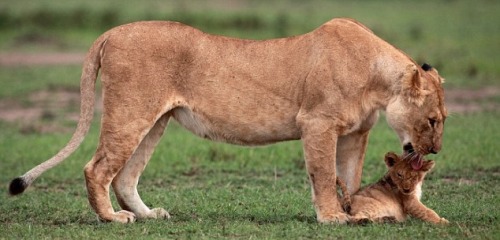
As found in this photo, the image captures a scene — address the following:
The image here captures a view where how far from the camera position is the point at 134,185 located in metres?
7.44

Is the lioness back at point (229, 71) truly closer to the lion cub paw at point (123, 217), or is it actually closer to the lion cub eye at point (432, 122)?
the lion cub eye at point (432, 122)

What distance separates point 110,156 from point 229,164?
2865 millimetres

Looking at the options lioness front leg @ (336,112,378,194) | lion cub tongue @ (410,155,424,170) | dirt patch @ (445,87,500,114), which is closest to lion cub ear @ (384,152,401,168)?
lion cub tongue @ (410,155,424,170)

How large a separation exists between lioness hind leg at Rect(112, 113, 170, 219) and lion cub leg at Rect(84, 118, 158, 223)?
0.28 meters

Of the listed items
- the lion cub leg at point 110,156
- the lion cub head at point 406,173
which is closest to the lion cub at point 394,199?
the lion cub head at point 406,173

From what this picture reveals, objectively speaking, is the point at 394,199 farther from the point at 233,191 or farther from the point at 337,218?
the point at 233,191

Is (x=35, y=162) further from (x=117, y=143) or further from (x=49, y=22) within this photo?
(x=49, y=22)

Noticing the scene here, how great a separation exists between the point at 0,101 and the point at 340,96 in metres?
8.31

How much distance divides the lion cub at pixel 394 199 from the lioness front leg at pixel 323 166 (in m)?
0.12

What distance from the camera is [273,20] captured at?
2266cm

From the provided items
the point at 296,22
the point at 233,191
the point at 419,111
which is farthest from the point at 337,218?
the point at 296,22

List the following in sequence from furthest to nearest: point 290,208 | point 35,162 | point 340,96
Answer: point 35,162 < point 290,208 < point 340,96

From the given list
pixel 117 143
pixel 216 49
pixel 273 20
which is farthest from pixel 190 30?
pixel 273 20

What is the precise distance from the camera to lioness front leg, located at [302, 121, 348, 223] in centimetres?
688
